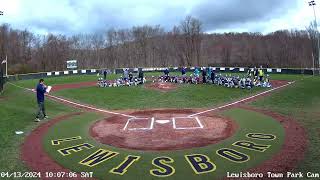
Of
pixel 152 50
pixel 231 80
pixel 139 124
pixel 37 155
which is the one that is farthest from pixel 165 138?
pixel 152 50

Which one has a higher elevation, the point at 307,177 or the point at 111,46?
the point at 111,46

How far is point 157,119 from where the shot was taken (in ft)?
74.0

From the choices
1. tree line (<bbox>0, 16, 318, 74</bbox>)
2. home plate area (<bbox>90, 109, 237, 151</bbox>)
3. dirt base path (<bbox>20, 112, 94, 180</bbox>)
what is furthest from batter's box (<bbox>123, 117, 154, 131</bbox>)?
tree line (<bbox>0, 16, 318, 74</bbox>)

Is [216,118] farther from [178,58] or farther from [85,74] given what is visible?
[178,58]

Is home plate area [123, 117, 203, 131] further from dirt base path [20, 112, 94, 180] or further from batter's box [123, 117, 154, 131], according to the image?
dirt base path [20, 112, 94, 180]

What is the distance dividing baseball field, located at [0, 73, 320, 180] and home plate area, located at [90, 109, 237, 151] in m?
0.05

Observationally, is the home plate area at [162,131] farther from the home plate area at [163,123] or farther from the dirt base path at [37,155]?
the dirt base path at [37,155]

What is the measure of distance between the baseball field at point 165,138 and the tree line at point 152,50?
245 feet

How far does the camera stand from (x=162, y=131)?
1905cm

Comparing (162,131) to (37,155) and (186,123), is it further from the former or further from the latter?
(37,155)

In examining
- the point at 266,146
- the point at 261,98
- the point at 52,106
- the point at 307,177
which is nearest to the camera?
the point at 307,177

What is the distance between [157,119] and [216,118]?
155 inches

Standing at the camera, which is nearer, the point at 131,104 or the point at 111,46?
the point at 131,104

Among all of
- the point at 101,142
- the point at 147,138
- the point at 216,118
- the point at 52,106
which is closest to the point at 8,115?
the point at 52,106
